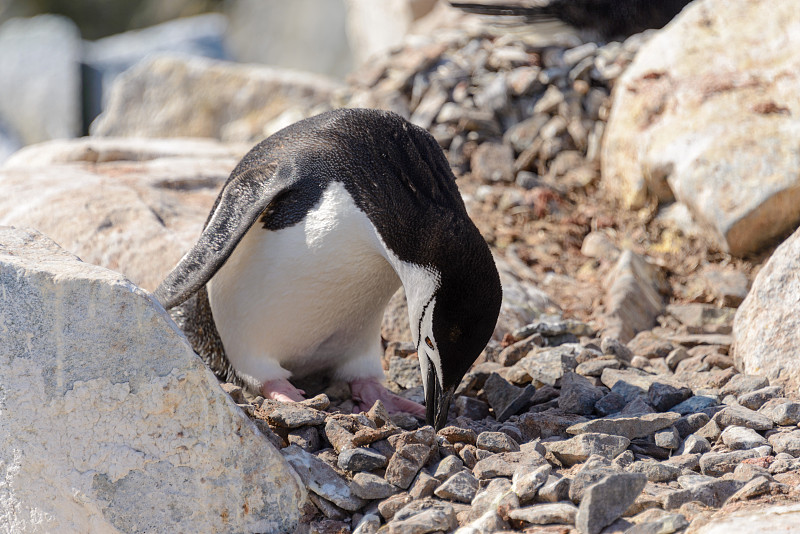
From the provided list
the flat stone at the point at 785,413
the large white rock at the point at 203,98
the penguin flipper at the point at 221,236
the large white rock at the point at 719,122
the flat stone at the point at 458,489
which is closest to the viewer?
the flat stone at the point at 458,489

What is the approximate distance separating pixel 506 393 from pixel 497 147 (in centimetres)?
247

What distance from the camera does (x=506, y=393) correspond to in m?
2.70

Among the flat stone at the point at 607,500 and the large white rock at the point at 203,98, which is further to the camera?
the large white rock at the point at 203,98

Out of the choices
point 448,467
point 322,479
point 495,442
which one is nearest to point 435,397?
point 495,442

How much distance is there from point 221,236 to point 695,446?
4.98 feet

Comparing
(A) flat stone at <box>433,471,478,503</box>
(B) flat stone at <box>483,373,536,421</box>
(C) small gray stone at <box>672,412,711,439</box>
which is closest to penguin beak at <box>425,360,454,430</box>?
(B) flat stone at <box>483,373,536,421</box>

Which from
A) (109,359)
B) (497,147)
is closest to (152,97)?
(497,147)

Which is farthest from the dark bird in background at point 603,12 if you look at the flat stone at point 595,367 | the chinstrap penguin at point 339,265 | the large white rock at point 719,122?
the flat stone at point 595,367

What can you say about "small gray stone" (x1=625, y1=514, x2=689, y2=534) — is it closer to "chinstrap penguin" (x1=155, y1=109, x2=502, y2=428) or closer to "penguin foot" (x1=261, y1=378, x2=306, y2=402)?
"chinstrap penguin" (x1=155, y1=109, x2=502, y2=428)

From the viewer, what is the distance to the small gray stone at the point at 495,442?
7.20 feet

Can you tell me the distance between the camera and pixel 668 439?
2.23 metres

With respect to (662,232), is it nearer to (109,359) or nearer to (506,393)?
(506,393)

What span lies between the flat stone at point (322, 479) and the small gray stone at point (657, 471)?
26.0 inches

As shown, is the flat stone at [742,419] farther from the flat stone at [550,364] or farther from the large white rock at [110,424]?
the large white rock at [110,424]
